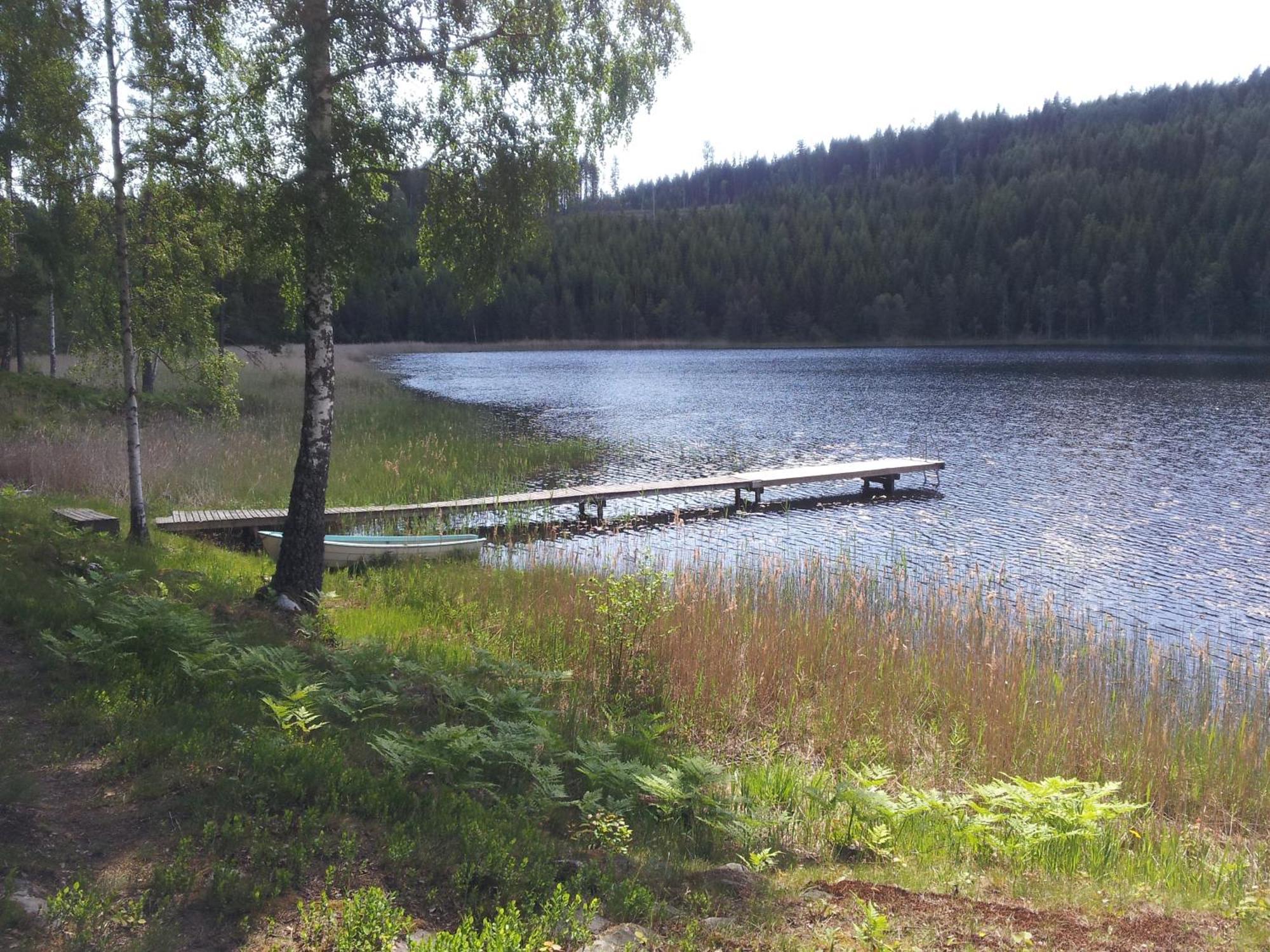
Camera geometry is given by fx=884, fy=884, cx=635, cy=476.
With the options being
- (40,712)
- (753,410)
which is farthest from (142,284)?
(753,410)

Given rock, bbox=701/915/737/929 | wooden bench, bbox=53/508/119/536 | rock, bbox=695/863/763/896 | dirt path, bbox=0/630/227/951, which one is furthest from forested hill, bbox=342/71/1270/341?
rock, bbox=701/915/737/929

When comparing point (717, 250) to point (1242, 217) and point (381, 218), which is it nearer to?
point (1242, 217)

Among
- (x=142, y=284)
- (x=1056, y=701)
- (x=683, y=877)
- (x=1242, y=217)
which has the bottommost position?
(x=1056, y=701)

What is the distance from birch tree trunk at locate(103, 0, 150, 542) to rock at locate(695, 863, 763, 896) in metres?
10.5

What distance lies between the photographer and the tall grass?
1827cm

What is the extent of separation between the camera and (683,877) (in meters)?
4.93

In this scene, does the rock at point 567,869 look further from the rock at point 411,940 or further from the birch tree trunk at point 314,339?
the birch tree trunk at point 314,339

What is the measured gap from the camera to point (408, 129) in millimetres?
9398

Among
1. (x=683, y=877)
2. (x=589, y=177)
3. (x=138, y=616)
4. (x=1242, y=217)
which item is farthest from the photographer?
(x=1242, y=217)

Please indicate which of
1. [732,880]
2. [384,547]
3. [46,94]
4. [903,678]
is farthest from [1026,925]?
[46,94]

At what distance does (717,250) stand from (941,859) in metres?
144

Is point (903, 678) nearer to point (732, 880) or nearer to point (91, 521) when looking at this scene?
point (732, 880)

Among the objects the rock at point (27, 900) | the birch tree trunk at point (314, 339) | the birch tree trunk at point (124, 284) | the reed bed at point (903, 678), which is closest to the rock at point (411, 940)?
the rock at point (27, 900)

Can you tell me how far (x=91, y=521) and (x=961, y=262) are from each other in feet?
431
